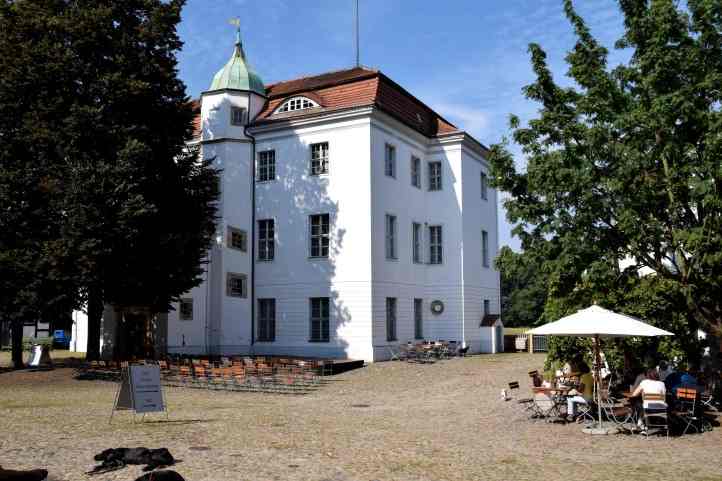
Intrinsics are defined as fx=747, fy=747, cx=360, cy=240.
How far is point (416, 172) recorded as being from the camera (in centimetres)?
3500

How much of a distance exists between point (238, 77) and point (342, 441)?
25138 millimetres

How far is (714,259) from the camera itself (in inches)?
557

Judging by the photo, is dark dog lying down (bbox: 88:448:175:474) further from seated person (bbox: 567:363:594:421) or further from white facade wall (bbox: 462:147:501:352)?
white facade wall (bbox: 462:147:501:352)

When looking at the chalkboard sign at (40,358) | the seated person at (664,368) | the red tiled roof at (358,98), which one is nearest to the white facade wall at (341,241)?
the red tiled roof at (358,98)

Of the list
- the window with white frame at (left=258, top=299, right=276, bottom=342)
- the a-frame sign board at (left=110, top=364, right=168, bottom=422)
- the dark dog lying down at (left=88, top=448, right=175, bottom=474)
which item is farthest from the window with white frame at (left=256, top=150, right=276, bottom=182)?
the dark dog lying down at (left=88, top=448, right=175, bottom=474)

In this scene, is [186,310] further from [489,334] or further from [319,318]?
[489,334]

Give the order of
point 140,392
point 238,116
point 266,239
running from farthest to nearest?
point 238,116
point 266,239
point 140,392

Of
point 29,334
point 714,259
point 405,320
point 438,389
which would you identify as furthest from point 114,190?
point 29,334

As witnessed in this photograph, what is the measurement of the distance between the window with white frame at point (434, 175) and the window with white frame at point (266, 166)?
759 centimetres

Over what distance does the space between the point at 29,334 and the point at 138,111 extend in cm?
2878

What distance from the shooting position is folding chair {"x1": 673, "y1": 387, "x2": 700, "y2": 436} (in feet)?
44.5

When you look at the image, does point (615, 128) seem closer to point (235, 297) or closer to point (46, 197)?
point (46, 197)

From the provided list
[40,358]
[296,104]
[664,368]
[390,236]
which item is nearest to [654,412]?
→ [664,368]

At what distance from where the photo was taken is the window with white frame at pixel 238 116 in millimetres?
34031
